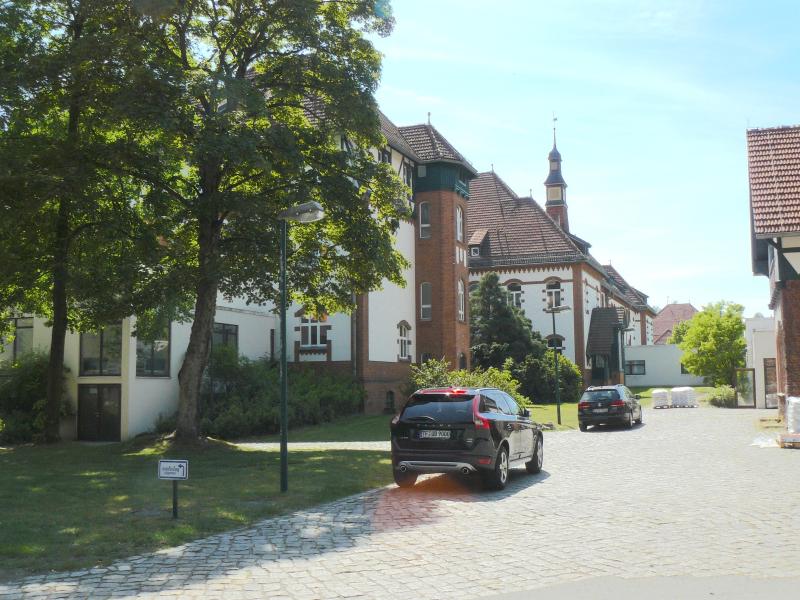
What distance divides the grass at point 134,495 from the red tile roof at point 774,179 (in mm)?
13057

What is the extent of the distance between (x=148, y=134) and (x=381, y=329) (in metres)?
19.4

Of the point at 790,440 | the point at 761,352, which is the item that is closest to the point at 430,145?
the point at 761,352

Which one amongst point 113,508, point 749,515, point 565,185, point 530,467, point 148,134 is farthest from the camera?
point 565,185

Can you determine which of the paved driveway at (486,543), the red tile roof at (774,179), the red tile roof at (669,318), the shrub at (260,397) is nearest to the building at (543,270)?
the shrub at (260,397)

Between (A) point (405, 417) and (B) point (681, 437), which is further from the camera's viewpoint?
(B) point (681, 437)

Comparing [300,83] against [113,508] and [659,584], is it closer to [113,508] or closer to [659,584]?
[113,508]

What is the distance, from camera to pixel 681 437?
2491 cm

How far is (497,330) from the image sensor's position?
47781 mm

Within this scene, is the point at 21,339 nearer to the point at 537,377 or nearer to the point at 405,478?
the point at 405,478

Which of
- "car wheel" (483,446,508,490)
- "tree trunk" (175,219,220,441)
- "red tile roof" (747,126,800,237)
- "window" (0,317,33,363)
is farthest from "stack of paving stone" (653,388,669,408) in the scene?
"car wheel" (483,446,508,490)

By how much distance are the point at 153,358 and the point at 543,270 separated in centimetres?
3255

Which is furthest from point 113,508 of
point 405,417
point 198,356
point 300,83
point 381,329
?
point 381,329

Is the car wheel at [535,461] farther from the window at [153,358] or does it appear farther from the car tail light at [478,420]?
the window at [153,358]

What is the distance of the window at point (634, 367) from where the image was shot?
77.9 m
